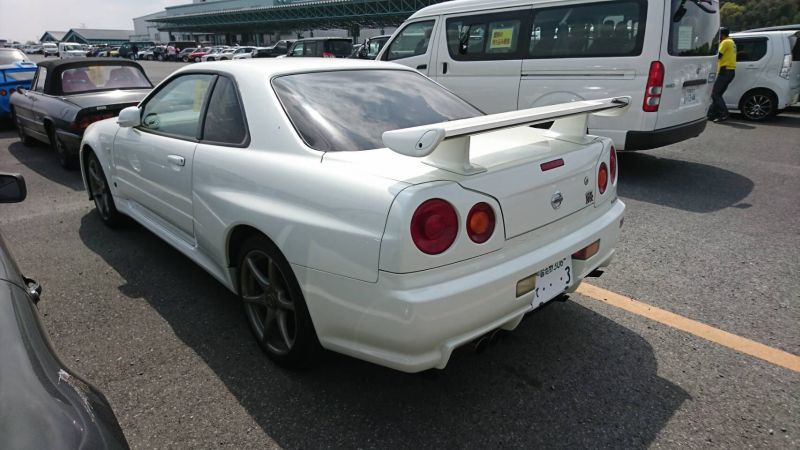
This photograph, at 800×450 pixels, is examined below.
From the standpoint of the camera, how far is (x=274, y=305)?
2.45 m

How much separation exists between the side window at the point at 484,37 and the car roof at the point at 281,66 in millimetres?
3893

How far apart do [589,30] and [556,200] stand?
14.6ft

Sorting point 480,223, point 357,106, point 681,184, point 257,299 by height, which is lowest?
point 681,184

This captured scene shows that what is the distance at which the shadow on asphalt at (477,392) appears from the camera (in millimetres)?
2066

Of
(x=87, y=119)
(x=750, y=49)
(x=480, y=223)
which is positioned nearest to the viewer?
(x=480, y=223)

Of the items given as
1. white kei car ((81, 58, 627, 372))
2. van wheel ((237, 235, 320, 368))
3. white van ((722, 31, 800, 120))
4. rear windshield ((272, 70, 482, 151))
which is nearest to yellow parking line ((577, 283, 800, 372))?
white kei car ((81, 58, 627, 372))

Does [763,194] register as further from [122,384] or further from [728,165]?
[122,384]

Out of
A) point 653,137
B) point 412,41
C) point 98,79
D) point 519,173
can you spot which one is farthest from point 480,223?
point 98,79

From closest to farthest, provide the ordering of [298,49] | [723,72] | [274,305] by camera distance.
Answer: [274,305], [723,72], [298,49]

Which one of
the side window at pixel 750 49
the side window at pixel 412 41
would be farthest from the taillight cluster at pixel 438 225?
the side window at pixel 750 49

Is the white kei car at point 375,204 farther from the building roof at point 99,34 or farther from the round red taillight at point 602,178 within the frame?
the building roof at point 99,34

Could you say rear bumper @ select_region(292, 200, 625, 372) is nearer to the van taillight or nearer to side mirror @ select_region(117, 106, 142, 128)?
side mirror @ select_region(117, 106, 142, 128)

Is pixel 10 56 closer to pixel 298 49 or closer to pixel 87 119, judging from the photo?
pixel 87 119

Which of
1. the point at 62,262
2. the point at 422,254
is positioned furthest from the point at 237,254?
the point at 62,262
